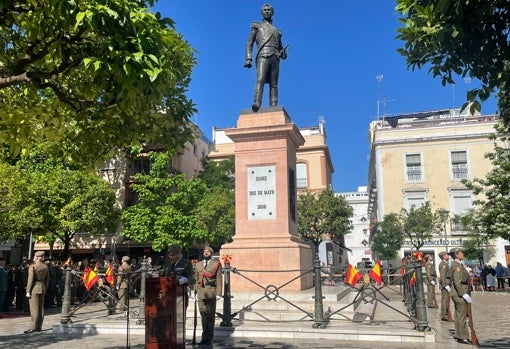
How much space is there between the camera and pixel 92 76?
5.08 metres

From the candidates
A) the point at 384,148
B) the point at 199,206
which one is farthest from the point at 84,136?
the point at 384,148

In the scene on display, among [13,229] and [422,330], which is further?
[13,229]

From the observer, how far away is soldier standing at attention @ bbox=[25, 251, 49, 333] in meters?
10.8

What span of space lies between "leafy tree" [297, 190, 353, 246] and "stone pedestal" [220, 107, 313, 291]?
29.3 m

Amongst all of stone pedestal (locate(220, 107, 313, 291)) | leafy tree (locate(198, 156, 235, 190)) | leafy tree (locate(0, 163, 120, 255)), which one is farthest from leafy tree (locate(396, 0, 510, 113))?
leafy tree (locate(198, 156, 235, 190))

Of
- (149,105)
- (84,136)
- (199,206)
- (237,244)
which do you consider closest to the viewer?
(149,105)

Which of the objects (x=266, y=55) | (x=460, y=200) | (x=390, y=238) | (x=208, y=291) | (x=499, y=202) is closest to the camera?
(x=208, y=291)

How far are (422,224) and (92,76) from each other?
1437 inches

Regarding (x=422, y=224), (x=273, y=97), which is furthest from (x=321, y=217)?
(x=273, y=97)

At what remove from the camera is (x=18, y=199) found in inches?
815

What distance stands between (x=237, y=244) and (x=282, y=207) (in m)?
1.47

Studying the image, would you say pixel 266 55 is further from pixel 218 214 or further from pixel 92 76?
pixel 218 214

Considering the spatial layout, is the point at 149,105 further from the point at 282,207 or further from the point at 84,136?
the point at 282,207

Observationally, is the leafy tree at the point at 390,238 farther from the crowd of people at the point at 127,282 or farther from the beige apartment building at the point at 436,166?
the crowd of people at the point at 127,282
